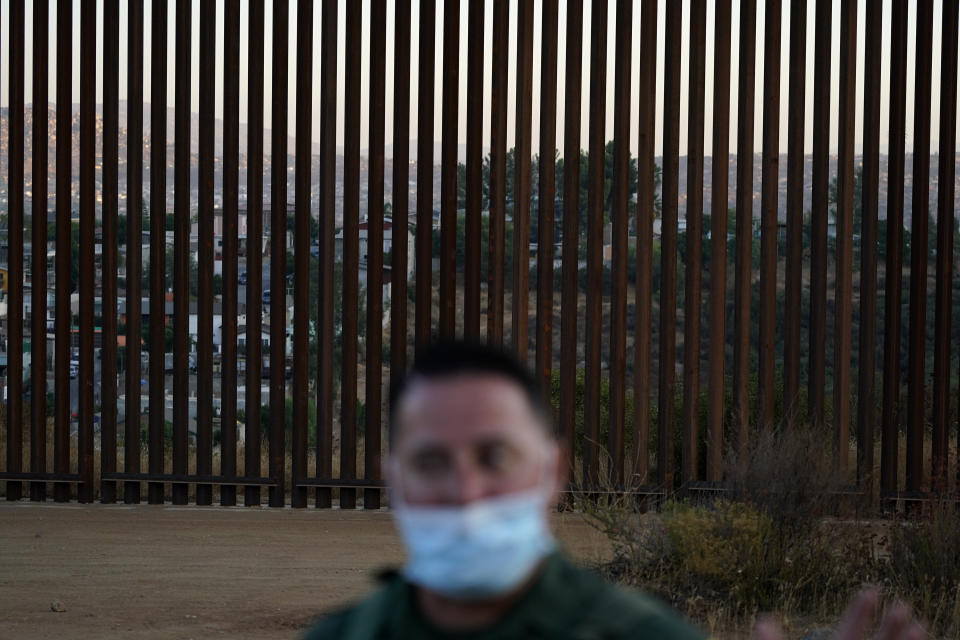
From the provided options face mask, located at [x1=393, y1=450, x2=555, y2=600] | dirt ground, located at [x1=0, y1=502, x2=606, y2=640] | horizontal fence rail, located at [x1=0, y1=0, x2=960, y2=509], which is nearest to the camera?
face mask, located at [x1=393, y1=450, x2=555, y2=600]

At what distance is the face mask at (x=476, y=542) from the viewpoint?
1.31 m

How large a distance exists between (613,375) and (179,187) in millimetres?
3847

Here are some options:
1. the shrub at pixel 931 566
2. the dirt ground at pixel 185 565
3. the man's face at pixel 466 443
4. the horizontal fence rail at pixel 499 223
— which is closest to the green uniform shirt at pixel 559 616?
the man's face at pixel 466 443

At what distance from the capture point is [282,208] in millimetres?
11891

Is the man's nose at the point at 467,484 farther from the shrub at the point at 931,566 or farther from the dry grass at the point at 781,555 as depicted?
the shrub at the point at 931,566

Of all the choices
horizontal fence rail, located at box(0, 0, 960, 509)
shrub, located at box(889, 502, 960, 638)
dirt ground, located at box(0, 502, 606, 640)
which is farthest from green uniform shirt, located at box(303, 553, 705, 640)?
horizontal fence rail, located at box(0, 0, 960, 509)

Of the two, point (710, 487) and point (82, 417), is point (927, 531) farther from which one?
point (82, 417)

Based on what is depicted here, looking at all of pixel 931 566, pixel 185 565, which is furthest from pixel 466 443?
pixel 185 565

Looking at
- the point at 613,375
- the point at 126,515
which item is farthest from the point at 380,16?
the point at 126,515

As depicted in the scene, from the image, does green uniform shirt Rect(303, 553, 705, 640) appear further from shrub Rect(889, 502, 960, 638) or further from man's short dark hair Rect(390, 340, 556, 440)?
shrub Rect(889, 502, 960, 638)

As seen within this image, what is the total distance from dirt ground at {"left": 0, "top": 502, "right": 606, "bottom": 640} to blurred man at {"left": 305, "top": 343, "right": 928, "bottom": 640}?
5.82 meters

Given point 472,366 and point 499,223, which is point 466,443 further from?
point 499,223

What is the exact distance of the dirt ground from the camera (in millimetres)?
7410

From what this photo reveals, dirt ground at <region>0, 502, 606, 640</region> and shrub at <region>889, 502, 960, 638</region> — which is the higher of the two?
shrub at <region>889, 502, 960, 638</region>
